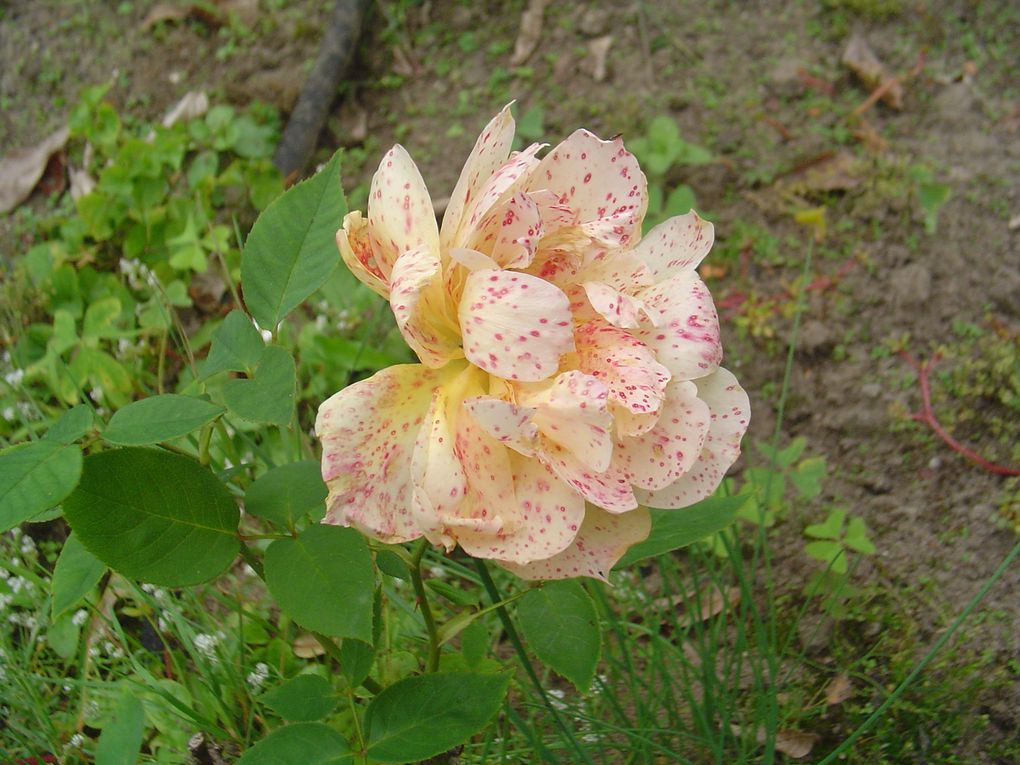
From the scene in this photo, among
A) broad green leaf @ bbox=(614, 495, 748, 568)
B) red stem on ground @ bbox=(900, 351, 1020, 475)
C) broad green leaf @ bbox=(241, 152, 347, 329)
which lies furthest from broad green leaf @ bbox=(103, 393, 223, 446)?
red stem on ground @ bbox=(900, 351, 1020, 475)

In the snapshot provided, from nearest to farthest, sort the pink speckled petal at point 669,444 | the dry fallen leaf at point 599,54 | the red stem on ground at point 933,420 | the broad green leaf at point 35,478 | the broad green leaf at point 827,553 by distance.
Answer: the broad green leaf at point 35,478 → the pink speckled petal at point 669,444 → the broad green leaf at point 827,553 → the red stem on ground at point 933,420 → the dry fallen leaf at point 599,54

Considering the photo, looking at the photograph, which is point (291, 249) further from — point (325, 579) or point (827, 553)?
point (827, 553)

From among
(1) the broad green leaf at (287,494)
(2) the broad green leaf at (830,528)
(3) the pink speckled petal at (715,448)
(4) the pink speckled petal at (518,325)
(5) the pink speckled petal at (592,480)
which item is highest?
(4) the pink speckled petal at (518,325)

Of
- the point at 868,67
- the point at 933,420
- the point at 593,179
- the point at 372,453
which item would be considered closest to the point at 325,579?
the point at 372,453

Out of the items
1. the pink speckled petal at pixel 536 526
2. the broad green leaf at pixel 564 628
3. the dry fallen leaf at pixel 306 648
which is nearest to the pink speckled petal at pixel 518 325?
the pink speckled petal at pixel 536 526

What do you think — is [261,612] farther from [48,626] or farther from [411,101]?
[411,101]

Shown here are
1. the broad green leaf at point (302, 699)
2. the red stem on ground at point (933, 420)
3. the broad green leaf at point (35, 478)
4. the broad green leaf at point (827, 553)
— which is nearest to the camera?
the broad green leaf at point (35, 478)

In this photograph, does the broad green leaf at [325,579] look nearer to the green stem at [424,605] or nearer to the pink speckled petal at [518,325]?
the green stem at [424,605]

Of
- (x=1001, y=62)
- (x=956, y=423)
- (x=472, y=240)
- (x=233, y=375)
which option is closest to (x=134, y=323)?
(x=233, y=375)
